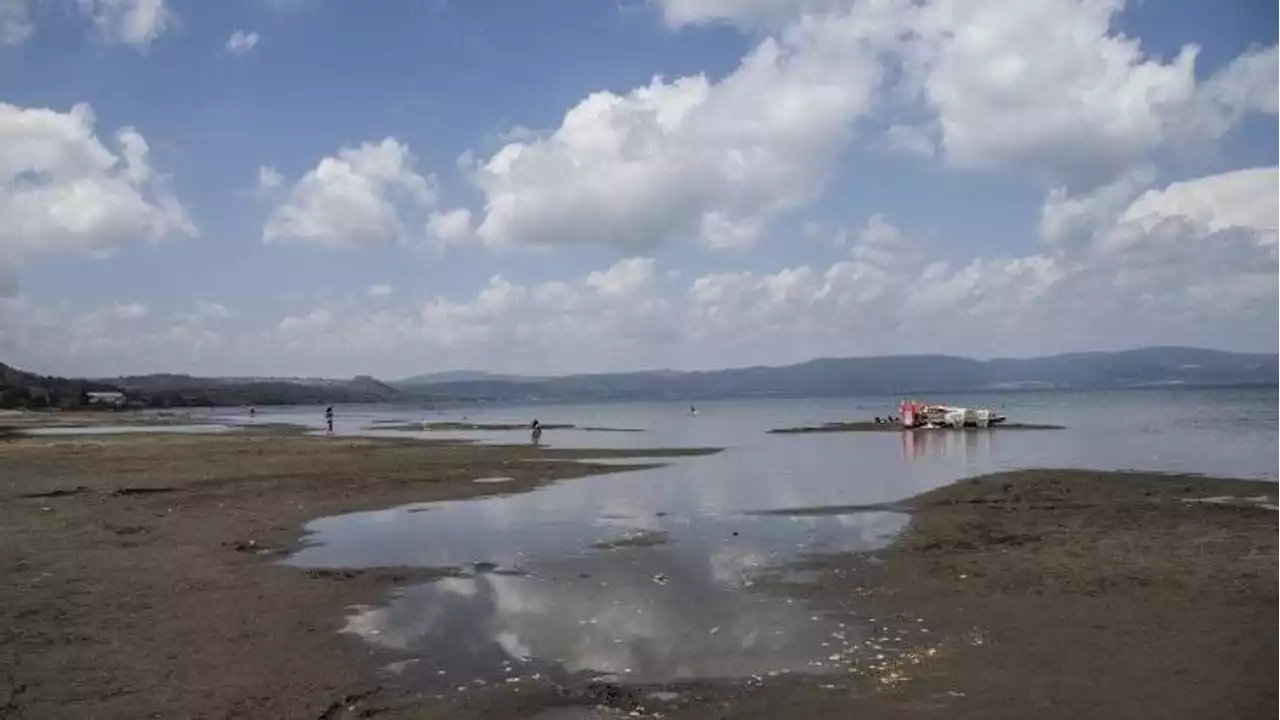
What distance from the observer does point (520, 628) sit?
1277cm

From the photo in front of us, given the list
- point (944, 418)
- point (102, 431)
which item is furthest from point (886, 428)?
point (102, 431)

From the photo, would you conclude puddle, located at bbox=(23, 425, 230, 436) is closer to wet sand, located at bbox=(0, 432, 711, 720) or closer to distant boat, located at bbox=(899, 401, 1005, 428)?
wet sand, located at bbox=(0, 432, 711, 720)

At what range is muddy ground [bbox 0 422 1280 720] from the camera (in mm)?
9578

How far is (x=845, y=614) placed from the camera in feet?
43.8

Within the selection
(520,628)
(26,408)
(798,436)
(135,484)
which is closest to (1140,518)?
(520,628)

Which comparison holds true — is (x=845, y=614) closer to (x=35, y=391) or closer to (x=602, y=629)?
(x=602, y=629)

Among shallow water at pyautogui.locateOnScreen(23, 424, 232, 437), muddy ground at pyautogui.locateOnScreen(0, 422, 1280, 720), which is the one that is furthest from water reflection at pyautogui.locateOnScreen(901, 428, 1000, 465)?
shallow water at pyautogui.locateOnScreen(23, 424, 232, 437)

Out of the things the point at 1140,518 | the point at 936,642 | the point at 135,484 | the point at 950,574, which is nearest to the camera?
the point at 936,642

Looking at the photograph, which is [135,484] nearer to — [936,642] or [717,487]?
[717,487]

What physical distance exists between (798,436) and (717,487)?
1502 inches

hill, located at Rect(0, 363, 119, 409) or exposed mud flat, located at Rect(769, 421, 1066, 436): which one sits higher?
hill, located at Rect(0, 363, 119, 409)

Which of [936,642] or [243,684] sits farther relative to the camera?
[936,642]

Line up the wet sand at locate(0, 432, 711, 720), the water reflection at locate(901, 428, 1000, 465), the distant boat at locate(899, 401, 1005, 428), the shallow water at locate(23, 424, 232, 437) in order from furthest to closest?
the distant boat at locate(899, 401, 1005, 428), the shallow water at locate(23, 424, 232, 437), the water reflection at locate(901, 428, 1000, 465), the wet sand at locate(0, 432, 711, 720)

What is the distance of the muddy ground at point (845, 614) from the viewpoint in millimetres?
9578
